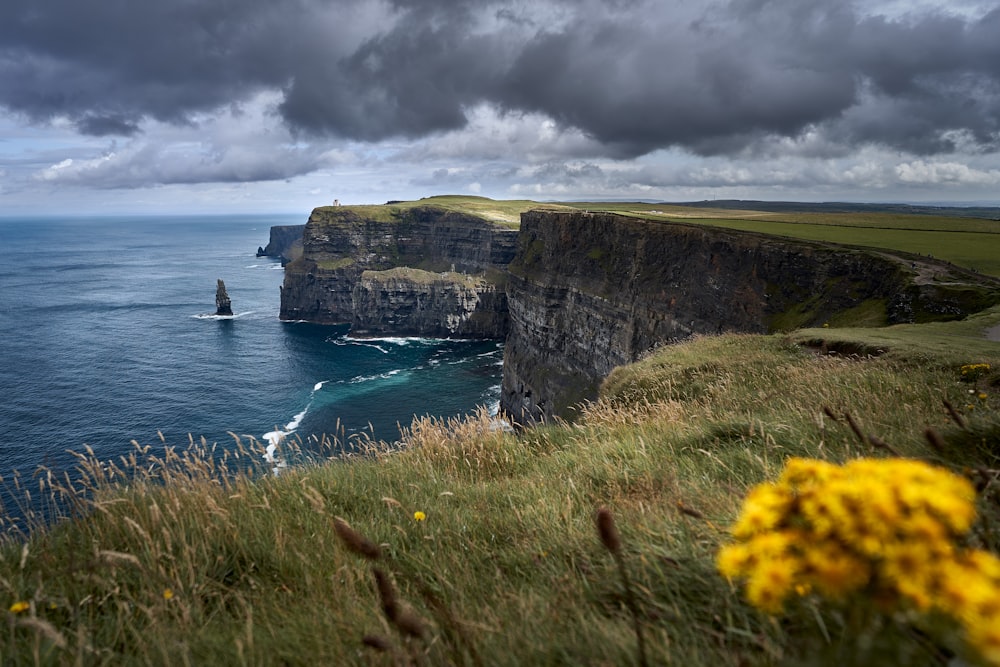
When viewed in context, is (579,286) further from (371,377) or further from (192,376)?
(192,376)

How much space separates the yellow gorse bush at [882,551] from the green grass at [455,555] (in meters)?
0.27

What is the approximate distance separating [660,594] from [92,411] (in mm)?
72142

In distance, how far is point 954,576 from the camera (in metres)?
1.33

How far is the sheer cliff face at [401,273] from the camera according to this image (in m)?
116

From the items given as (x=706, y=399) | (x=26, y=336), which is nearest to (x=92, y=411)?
(x=26, y=336)

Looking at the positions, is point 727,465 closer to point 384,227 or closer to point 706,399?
point 706,399

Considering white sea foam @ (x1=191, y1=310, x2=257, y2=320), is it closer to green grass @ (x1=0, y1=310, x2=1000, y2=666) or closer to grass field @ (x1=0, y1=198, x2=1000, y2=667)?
grass field @ (x1=0, y1=198, x2=1000, y2=667)

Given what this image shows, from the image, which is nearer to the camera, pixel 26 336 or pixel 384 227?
pixel 26 336

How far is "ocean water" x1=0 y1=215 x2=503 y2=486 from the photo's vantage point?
5409cm

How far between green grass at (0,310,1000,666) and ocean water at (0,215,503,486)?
23.2m

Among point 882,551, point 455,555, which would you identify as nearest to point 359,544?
point 455,555

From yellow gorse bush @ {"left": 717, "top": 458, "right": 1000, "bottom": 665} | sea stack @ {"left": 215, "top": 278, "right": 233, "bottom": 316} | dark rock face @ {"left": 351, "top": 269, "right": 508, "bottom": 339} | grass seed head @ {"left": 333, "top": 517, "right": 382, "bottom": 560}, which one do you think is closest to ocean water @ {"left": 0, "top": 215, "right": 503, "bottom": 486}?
sea stack @ {"left": 215, "top": 278, "right": 233, "bottom": 316}

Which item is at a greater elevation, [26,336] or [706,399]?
[706,399]

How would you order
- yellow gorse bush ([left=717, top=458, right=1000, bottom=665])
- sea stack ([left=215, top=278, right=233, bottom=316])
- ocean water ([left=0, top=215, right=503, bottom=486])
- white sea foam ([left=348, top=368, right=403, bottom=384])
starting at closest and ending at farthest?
yellow gorse bush ([left=717, top=458, right=1000, bottom=665]) → ocean water ([left=0, top=215, right=503, bottom=486]) → white sea foam ([left=348, top=368, right=403, bottom=384]) → sea stack ([left=215, top=278, right=233, bottom=316])
